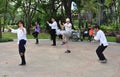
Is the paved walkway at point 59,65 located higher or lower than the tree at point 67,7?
lower

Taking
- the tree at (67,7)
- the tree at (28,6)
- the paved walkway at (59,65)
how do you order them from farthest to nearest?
the tree at (28,6)
the tree at (67,7)
the paved walkway at (59,65)

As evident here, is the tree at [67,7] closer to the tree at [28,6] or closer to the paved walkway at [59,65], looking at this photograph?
the tree at [28,6]

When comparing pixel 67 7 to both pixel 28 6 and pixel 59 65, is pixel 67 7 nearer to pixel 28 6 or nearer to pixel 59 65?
pixel 28 6

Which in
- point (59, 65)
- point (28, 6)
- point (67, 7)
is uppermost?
point (28, 6)

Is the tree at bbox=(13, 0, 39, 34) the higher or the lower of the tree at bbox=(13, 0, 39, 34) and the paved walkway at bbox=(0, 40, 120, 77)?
the higher

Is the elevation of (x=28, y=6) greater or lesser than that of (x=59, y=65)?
greater

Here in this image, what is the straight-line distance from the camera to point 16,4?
3725 centimetres

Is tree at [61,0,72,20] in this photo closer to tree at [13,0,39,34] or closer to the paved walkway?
tree at [13,0,39,34]

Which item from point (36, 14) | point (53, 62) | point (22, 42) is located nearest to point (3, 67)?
point (22, 42)

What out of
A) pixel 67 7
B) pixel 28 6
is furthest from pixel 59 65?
pixel 28 6

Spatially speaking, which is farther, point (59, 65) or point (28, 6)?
point (28, 6)

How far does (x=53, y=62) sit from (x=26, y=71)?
2.28 meters

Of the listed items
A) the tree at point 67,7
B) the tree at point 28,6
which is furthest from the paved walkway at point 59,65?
the tree at point 28,6

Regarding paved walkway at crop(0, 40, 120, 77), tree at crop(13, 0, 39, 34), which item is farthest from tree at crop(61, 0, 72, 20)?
paved walkway at crop(0, 40, 120, 77)
